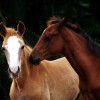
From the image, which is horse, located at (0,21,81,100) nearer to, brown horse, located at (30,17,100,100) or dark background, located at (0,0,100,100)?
brown horse, located at (30,17,100,100)

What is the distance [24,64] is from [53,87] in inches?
36.0

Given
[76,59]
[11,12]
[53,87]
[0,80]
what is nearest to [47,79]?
[53,87]

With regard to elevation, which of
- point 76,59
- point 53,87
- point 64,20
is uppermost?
point 64,20

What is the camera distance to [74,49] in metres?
10.9

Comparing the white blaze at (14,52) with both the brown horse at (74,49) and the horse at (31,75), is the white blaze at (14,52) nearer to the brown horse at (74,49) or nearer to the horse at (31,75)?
the horse at (31,75)

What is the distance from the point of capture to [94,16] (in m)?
19.4

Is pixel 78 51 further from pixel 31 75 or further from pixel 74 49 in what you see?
pixel 31 75

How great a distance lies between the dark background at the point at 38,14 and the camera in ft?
49.6

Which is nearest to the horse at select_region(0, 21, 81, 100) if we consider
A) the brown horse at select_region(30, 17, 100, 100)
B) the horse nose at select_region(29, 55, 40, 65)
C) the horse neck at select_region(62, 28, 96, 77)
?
the horse nose at select_region(29, 55, 40, 65)

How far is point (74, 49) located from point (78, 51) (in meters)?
0.09

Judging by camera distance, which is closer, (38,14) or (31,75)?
(31,75)

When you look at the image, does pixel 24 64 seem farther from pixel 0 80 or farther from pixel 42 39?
pixel 0 80

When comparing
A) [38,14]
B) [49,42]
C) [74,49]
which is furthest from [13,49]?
[38,14]

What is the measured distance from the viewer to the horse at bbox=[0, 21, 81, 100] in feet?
35.6
